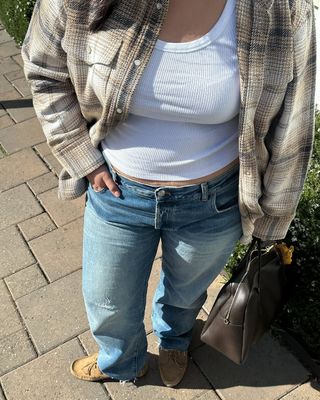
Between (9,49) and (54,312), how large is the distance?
11.6 ft

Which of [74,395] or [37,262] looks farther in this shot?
[37,262]

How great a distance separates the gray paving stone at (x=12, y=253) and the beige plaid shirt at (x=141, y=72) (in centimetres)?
137

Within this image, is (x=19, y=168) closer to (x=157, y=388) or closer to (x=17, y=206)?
(x=17, y=206)

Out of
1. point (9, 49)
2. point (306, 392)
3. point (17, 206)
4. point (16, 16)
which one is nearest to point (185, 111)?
point (306, 392)

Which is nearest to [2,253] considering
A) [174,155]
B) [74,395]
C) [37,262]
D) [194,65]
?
[37,262]

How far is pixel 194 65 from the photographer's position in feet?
4.78

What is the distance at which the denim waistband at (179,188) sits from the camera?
64.5 inches

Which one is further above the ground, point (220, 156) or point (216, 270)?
point (220, 156)

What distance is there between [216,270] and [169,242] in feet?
0.80

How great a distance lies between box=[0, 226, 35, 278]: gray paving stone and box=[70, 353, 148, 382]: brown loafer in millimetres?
787

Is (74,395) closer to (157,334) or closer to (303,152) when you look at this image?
(157,334)

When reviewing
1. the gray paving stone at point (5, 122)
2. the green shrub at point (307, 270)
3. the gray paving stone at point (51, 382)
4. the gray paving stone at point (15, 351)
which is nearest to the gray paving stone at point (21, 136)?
the gray paving stone at point (5, 122)

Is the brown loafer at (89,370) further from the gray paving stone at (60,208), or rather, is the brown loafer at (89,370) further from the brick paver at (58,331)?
the gray paving stone at (60,208)

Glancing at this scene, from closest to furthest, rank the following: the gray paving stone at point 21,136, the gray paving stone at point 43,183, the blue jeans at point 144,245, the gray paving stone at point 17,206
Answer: the blue jeans at point 144,245 → the gray paving stone at point 17,206 → the gray paving stone at point 43,183 → the gray paving stone at point 21,136
